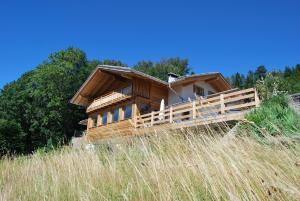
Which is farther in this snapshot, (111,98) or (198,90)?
(111,98)

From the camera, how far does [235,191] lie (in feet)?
7.00

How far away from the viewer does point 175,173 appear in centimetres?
273

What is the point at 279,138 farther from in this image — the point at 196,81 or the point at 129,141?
the point at 196,81

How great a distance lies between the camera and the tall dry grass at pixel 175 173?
7.11 feet

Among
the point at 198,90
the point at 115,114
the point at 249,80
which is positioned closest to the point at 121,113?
the point at 115,114

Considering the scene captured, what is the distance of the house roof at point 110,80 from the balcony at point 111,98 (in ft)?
3.57

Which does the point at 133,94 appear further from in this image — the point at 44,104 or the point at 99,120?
the point at 44,104

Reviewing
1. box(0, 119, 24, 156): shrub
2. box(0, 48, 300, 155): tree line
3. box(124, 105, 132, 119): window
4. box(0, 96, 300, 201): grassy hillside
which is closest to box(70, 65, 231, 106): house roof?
box(124, 105, 132, 119): window

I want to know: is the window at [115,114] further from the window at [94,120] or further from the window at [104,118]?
the window at [94,120]

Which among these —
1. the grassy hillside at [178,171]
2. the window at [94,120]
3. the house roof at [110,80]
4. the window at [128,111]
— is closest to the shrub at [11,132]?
the house roof at [110,80]

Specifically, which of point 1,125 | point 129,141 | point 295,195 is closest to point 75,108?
point 1,125

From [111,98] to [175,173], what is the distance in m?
19.6

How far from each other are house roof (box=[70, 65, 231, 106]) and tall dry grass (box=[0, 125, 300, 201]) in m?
13.9

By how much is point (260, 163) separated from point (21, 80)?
148 ft
